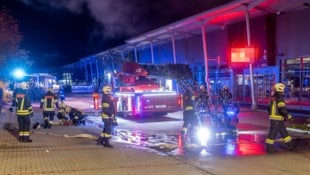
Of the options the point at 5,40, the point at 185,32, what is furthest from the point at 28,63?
the point at 185,32

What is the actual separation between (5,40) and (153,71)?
6.96m

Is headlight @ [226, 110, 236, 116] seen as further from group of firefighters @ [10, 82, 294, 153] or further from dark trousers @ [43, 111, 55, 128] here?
dark trousers @ [43, 111, 55, 128]

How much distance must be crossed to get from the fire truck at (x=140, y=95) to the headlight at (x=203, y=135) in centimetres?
492

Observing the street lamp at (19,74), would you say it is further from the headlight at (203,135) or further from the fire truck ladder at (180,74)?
the headlight at (203,135)

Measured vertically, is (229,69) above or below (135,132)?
above

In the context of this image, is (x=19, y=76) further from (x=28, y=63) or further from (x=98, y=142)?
(x=98, y=142)

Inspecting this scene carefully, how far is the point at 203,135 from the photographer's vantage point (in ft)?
42.2

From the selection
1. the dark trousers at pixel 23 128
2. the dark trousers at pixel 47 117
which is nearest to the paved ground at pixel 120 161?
the dark trousers at pixel 23 128

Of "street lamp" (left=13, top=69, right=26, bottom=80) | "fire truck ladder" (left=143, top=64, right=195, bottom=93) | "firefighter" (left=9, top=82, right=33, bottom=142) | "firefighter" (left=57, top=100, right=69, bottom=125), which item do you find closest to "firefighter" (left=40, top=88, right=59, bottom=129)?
"firefighter" (left=57, top=100, right=69, bottom=125)

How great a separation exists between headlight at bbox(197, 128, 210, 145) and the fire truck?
4.92 metres

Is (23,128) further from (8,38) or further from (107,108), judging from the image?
(8,38)

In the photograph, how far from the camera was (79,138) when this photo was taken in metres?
12.1

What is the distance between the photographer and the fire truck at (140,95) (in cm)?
1802

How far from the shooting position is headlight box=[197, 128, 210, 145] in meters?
11.8
